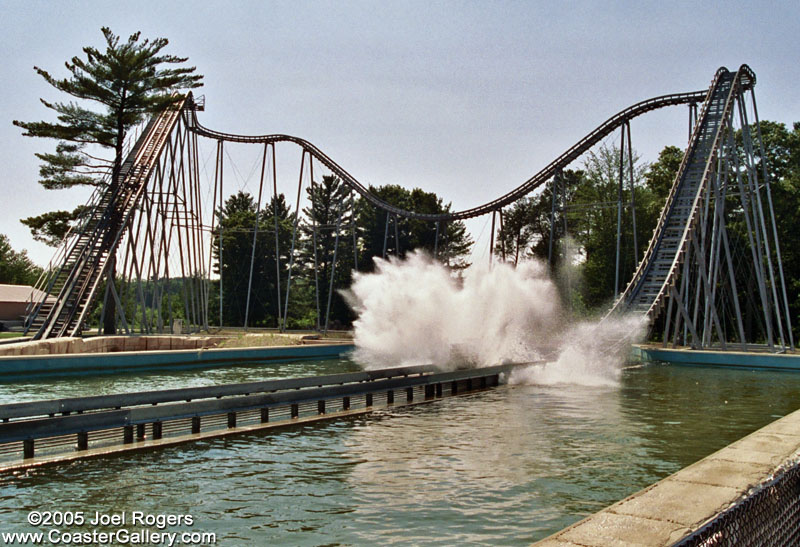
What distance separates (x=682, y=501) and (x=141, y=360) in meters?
20.3

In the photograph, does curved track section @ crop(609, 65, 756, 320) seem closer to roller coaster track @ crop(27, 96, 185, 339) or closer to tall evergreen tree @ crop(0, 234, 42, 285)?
roller coaster track @ crop(27, 96, 185, 339)

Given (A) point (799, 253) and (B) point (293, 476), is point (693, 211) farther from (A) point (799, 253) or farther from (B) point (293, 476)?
(B) point (293, 476)

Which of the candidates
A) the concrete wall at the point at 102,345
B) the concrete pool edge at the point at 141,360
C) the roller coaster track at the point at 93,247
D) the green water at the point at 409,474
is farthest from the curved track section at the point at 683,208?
the roller coaster track at the point at 93,247

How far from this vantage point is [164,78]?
121 feet

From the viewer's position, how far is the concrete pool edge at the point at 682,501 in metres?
4.99

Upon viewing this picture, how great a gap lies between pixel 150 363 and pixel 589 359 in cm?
1440

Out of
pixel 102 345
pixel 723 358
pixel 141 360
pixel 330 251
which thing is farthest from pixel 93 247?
pixel 330 251

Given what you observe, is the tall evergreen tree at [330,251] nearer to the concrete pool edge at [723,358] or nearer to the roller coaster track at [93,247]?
the roller coaster track at [93,247]

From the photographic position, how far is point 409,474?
929 centimetres

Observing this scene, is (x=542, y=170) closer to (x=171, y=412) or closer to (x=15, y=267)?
(x=171, y=412)

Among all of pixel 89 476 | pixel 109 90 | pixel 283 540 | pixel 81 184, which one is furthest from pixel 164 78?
pixel 283 540

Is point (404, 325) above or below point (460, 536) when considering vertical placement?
above

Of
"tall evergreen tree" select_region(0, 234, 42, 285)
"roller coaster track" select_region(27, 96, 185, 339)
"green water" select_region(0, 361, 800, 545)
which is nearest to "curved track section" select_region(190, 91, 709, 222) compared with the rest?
"roller coaster track" select_region(27, 96, 185, 339)

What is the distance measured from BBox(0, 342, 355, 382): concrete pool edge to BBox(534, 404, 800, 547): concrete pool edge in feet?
59.9
